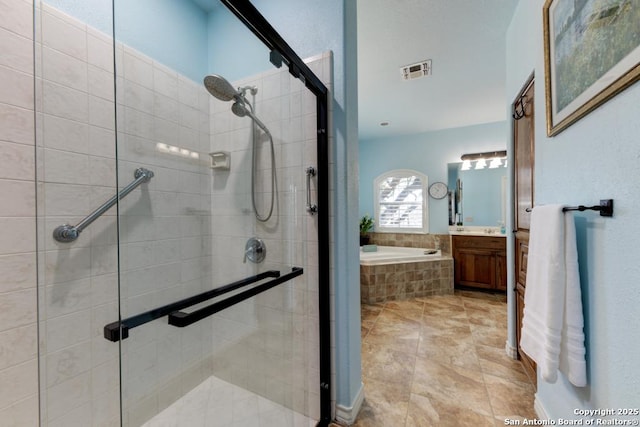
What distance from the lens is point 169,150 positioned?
1.12 m

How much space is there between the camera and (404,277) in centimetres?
358

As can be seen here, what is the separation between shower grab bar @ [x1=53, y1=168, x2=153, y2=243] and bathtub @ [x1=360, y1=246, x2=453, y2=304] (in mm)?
2927

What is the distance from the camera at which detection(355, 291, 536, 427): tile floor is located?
1501mm

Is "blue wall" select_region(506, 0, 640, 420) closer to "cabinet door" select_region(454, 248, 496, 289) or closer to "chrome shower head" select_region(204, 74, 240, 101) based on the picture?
"chrome shower head" select_region(204, 74, 240, 101)

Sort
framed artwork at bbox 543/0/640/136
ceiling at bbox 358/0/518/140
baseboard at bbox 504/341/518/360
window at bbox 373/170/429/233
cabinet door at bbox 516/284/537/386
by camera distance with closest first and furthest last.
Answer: framed artwork at bbox 543/0/640/136
cabinet door at bbox 516/284/537/386
ceiling at bbox 358/0/518/140
baseboard at bbox 504/341/518/360
window at bbox 373/170/429/233

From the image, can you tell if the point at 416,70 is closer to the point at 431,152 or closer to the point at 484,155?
the point at 431,152

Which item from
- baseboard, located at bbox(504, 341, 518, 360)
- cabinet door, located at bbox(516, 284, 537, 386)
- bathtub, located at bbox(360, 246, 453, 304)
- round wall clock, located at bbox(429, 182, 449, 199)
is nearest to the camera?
cabinet door, located at bbox(516, 284, 537, 386)

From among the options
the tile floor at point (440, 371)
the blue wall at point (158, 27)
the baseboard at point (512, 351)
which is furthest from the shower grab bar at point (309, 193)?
the baseboard at point (512, 351)

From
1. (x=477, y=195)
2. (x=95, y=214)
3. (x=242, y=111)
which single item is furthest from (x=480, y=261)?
(x=95, y=214)

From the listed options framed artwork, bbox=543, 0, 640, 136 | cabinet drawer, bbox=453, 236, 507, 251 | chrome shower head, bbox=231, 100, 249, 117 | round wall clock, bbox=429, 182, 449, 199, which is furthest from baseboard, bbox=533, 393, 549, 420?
round wall clock, bbox=429, 182, 449, 199

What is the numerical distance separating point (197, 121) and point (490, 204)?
15.0ft

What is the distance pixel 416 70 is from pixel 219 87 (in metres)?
2.21

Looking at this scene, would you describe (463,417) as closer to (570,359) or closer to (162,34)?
(570,359)

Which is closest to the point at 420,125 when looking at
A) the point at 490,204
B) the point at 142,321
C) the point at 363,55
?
the point at 490,204
